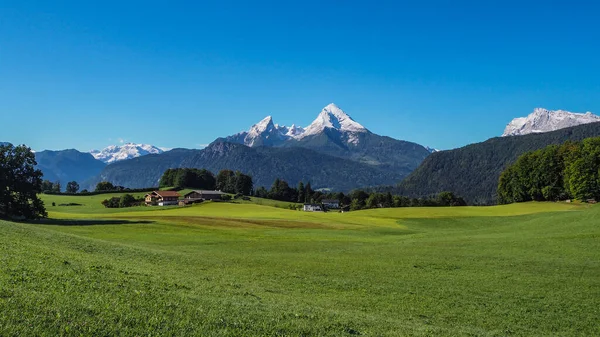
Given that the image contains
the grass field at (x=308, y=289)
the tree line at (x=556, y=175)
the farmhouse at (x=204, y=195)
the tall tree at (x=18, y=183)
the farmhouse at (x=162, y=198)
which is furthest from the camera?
the farmhouse at (x=204, y=195)

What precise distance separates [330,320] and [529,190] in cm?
12175

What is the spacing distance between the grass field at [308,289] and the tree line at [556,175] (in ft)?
204

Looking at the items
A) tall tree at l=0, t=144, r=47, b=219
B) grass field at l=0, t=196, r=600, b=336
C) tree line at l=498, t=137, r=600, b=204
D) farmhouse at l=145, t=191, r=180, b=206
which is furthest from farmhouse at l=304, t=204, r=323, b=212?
grass field at l=0, t=196, r=600, b=336

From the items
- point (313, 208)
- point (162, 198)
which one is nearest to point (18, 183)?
point (162, 198)

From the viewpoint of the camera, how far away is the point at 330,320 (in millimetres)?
15328

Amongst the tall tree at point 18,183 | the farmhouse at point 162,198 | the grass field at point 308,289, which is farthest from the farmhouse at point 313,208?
the grass field at point 308,289

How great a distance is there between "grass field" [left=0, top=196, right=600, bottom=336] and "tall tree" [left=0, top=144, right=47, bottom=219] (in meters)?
39.8

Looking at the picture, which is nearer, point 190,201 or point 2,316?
point 2,316

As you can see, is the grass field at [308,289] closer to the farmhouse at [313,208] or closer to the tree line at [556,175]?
the tree line at [556,175]

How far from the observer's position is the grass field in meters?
12.4

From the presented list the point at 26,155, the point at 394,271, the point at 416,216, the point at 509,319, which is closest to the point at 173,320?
the point at 509,319

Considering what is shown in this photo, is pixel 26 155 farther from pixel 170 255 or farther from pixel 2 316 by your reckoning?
pixel 2 316

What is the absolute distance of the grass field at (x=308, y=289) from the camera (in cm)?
1244

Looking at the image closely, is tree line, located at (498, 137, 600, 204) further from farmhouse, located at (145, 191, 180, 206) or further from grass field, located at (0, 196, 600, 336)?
farmhouse, located at (145, 191, 180, 206)
